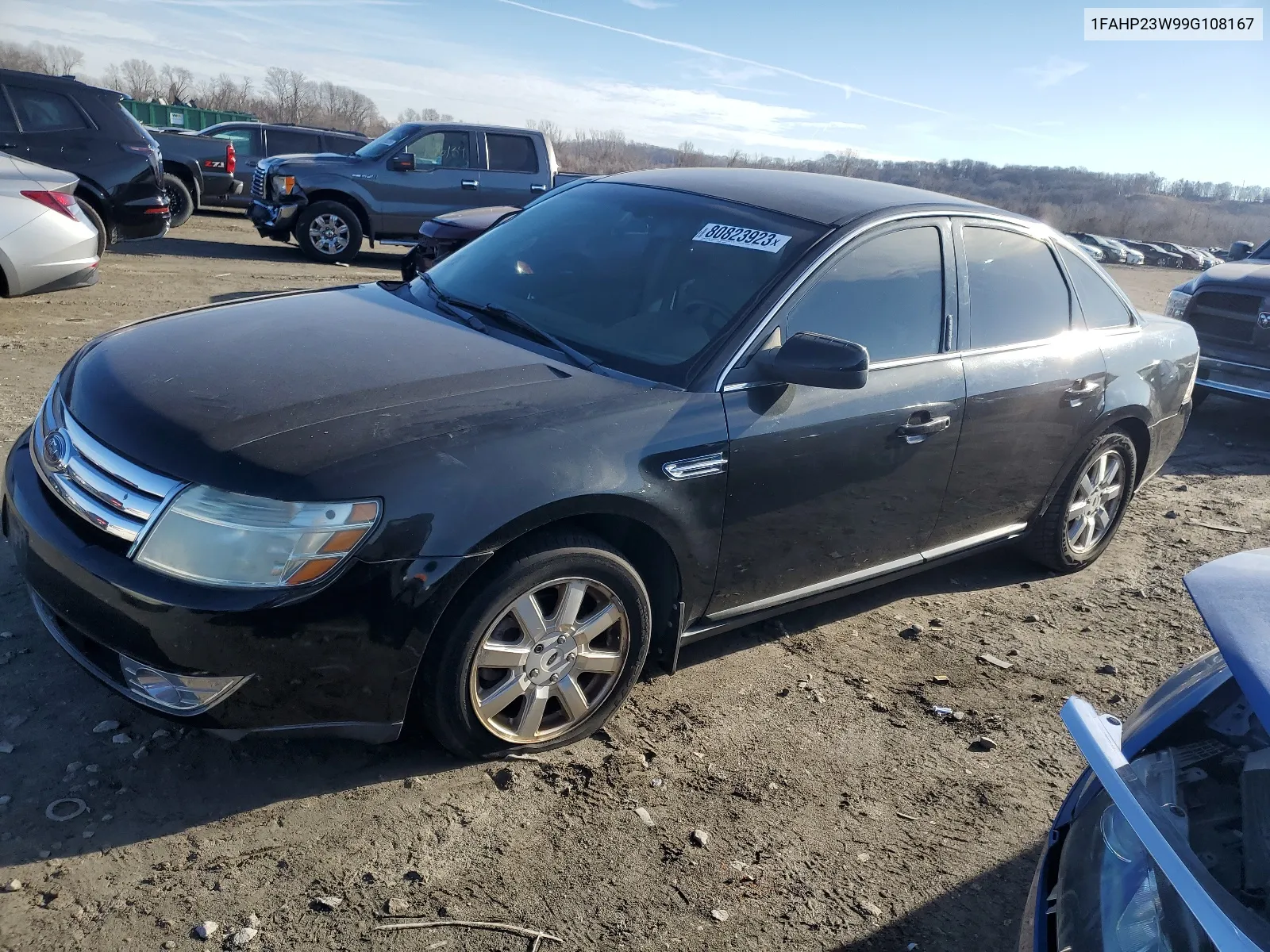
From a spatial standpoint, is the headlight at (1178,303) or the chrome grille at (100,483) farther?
the headlight at (1178,303)

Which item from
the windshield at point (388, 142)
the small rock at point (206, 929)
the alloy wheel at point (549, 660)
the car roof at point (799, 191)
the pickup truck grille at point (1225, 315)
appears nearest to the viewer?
the small rock at point (206, 929)

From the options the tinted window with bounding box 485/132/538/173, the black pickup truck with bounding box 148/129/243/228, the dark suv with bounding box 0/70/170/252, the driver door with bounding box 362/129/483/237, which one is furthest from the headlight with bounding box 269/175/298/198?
the tinted window with bounding box 485/132/538/173

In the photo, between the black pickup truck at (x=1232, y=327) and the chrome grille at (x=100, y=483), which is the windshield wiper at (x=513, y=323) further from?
the black pickup truck at (x=1232, y=327)

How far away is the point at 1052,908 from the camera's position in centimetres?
193

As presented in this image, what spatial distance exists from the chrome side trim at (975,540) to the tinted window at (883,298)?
2.87 feet

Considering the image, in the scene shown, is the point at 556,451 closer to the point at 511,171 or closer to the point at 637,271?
the point at 637,271

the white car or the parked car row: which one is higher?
the white car

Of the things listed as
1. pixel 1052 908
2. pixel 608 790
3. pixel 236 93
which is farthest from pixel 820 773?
pixel 236 93

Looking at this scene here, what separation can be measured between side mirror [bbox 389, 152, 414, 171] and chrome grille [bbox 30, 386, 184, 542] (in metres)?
11.3

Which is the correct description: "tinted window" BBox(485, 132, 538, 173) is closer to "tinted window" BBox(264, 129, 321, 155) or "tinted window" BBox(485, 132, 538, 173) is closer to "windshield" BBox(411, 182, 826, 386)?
"tinted window" BBox(264, 129, 321, 155)

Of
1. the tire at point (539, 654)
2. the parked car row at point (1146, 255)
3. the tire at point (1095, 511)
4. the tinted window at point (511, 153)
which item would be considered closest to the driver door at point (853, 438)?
the tire at point (539, 654)

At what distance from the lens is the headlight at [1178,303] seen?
916 cm

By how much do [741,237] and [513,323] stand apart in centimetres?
91

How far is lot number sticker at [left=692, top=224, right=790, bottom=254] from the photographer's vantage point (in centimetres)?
367
